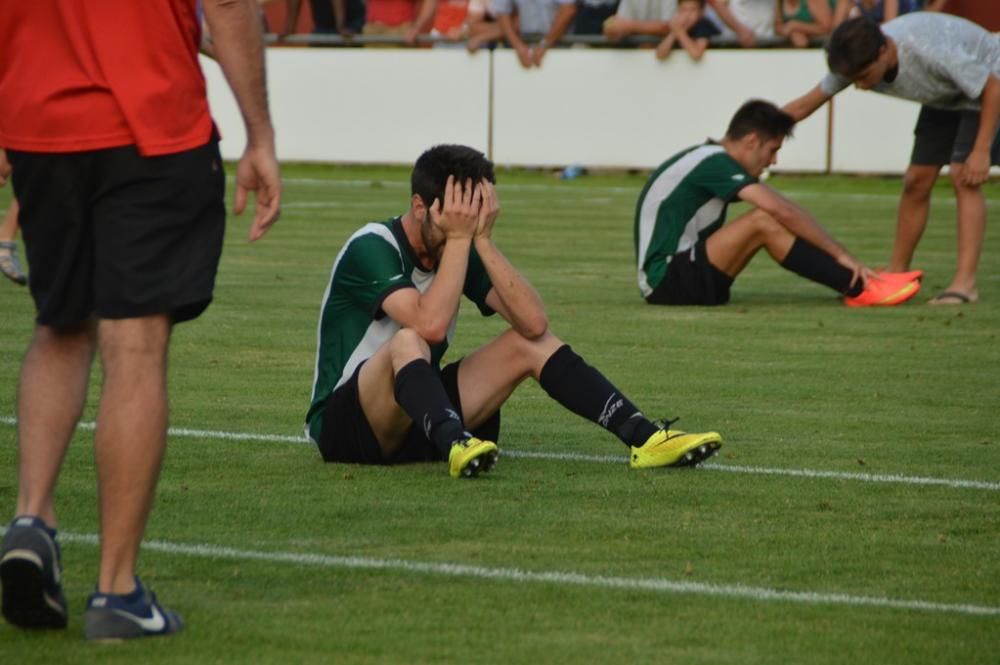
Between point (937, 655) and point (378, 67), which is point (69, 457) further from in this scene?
point (378, 67)

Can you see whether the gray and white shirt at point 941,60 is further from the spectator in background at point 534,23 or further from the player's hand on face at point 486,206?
the spectator in background at point 534,23

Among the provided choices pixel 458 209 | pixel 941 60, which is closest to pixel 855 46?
pixel 941 60

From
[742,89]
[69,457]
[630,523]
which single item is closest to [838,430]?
[630,523]

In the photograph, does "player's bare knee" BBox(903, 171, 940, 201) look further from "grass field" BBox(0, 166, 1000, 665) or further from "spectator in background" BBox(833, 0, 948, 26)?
"spectator in background" BBox(833, 0, 948, 26)

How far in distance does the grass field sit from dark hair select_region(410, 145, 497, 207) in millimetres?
896

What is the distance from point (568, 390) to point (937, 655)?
2.67m

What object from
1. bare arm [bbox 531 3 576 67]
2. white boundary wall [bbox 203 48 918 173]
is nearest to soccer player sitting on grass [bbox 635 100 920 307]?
white boundary wall [bbox 203 48 918 173]

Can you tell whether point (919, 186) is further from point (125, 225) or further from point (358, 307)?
point (125, 225)

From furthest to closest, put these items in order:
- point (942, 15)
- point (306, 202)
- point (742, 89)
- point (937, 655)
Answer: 1. point (742, 89)
2. point (306, 202)
3. point (942, 15)
4. point (937, 655)

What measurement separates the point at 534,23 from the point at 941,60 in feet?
44.7

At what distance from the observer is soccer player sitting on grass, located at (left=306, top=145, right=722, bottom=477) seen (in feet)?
23.0

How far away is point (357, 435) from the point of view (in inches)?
281

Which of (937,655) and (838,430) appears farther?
(838,430)

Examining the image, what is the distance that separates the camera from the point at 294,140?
26906mm
